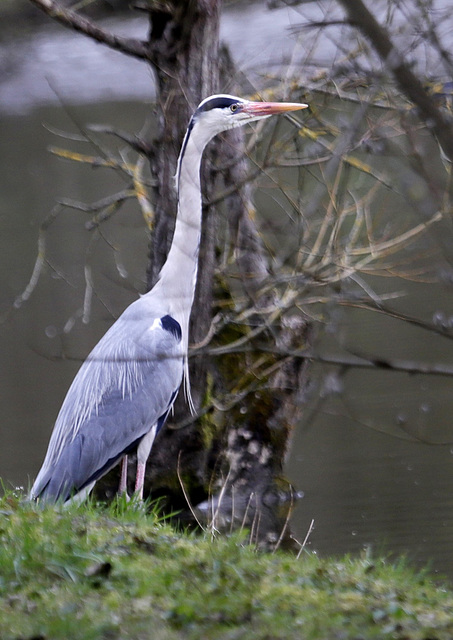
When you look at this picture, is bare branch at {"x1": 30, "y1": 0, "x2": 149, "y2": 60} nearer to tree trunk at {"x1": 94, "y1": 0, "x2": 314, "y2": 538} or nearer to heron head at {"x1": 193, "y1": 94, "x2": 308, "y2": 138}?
tree trunk at {"x1": 94, "y1": 0, "x2": 314, "y2": 538}

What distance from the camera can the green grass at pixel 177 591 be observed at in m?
3.18

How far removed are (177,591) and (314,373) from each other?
16.9 feet

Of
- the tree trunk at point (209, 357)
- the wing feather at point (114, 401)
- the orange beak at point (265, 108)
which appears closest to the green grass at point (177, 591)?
the wing feather at point (114, 401)

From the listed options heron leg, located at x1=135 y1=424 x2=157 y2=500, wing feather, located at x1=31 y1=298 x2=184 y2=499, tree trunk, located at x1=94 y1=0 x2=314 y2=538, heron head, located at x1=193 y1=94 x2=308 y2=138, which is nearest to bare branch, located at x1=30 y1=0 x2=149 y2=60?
tree trunk, located at x1=94 y1=0 x2=314 y2=538

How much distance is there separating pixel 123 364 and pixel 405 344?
227 inches

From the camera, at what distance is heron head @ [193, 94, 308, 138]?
6.09m

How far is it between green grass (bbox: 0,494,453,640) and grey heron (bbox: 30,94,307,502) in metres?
1.48

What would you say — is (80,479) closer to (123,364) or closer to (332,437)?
(123,364)

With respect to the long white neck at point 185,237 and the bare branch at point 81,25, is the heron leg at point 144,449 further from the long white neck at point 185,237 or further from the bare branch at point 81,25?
the bare branch at point 81,25

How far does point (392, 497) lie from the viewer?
293 inches

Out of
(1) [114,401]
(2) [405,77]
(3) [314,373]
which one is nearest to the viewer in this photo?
(2) [405,77]

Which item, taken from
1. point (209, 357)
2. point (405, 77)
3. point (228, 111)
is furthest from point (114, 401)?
point (405, 77)

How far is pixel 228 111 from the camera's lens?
615cm

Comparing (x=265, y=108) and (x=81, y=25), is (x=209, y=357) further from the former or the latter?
(x=81, y=25)
